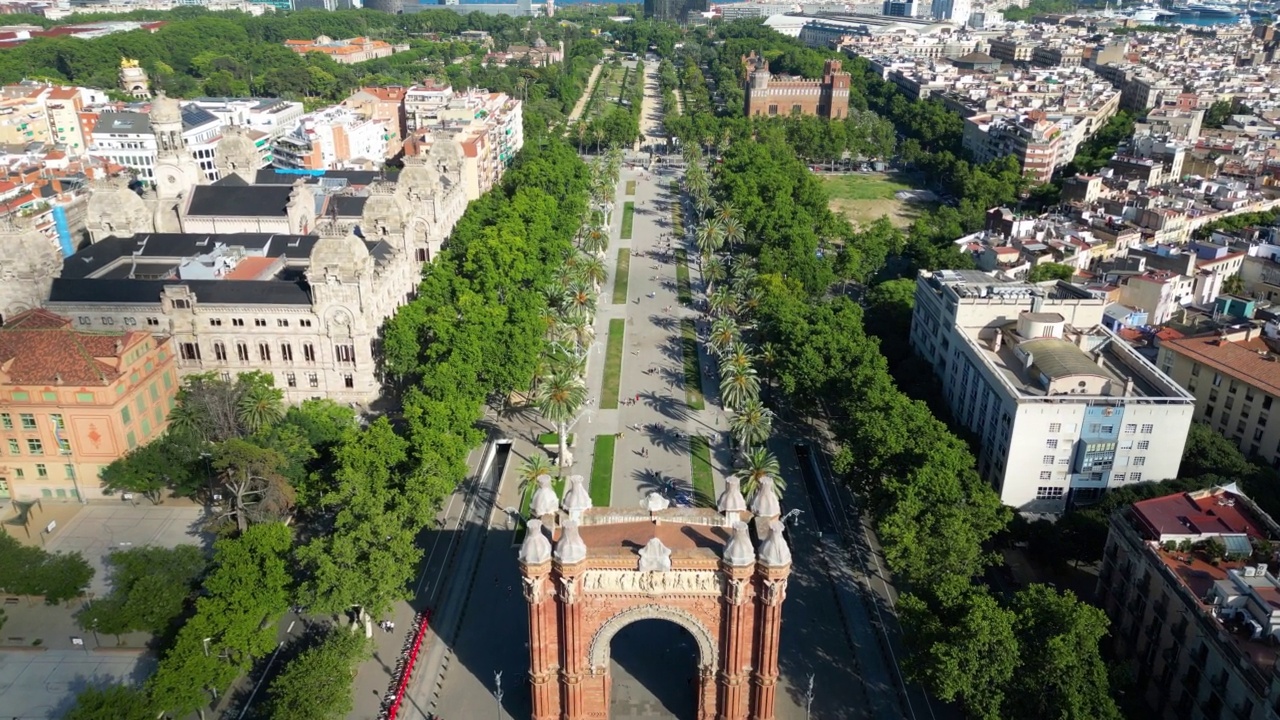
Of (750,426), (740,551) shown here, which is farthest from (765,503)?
(750,426)

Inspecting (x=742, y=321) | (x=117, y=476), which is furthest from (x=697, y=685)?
(x=742, y=321)

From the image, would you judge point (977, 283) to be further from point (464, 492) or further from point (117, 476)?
point (117, 476)

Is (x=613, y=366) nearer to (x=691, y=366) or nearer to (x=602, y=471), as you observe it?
(x=691, y=366)

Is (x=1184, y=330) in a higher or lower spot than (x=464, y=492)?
higher

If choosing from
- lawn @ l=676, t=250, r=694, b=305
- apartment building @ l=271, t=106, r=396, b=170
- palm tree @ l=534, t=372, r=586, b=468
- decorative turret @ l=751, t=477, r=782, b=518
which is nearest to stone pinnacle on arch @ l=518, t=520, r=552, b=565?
decorative turret @ l=751, t=477, r=782, b=518

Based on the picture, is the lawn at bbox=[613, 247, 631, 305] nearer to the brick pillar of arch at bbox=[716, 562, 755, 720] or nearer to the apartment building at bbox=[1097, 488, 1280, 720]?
the apartment building at bbox=[1097, 488, 1280, 720]

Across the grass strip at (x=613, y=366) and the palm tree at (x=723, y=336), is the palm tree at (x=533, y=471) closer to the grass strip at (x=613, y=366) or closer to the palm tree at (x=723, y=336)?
the grass strip at (x=613, y=366)
